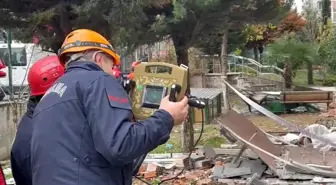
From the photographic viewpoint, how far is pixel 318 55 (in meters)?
23.6

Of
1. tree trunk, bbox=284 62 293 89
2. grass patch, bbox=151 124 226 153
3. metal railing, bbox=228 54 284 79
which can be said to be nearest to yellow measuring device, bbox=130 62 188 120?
grass patch, bbox=151 124 226 153

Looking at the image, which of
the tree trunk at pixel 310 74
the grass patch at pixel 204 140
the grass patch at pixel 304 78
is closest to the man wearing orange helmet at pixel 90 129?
the grass patch at pixel 204 140

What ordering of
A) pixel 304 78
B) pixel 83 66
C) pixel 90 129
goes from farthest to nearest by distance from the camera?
pixel 304 78 < pixel 83 66 < pixel 90 129

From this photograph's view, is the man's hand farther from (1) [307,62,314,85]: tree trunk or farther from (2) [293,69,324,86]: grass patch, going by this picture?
(2) [293,69,324,86]: grass patch

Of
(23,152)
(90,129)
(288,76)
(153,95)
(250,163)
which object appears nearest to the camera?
(90,129)

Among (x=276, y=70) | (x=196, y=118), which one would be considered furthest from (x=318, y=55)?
(x=196, y=118)

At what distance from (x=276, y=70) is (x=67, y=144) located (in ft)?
72.6

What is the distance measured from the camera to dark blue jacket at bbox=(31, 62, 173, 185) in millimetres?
2244

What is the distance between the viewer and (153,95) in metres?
2.71

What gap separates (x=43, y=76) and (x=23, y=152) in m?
0.45

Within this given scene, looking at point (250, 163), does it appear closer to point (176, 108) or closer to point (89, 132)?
point (176, 108)

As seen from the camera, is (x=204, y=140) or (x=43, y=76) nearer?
(x=43, y=76)

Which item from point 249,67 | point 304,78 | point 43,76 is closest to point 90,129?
point 43,76

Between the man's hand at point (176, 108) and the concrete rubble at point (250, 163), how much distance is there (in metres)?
4.61
